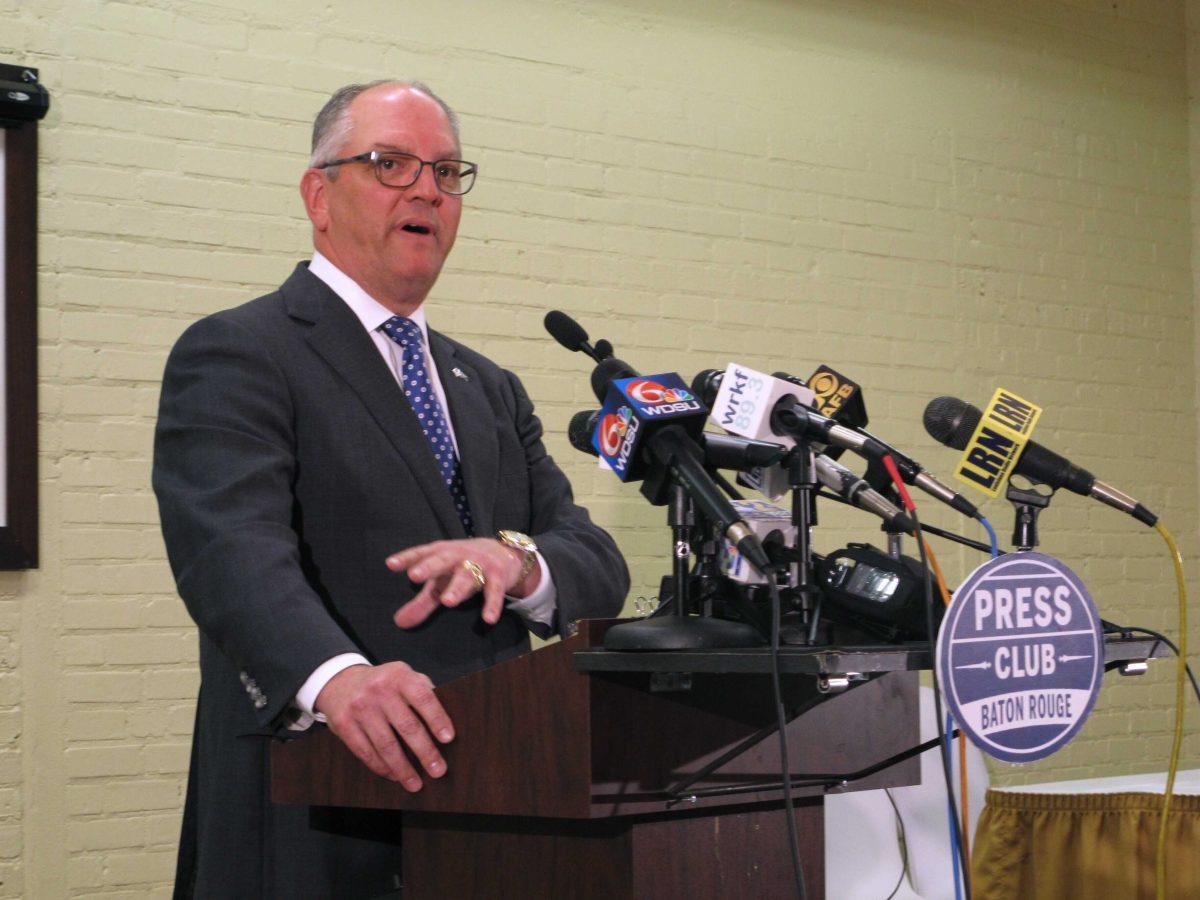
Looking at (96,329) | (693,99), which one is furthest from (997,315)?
(96,329)

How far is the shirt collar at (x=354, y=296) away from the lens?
6.38ft

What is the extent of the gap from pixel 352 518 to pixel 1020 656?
87cm

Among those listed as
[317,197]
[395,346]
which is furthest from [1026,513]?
[317,197]

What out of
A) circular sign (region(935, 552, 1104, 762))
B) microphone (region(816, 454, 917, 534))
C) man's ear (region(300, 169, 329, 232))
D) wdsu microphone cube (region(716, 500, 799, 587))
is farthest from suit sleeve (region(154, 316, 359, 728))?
circular sign (region(935, 552, 1104, 762))

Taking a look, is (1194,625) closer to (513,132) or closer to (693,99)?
(693,99)

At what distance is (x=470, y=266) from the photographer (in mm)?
3572

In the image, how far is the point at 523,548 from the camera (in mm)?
1656

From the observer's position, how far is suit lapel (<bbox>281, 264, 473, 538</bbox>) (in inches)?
70.6

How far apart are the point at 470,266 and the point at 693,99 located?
0.90m

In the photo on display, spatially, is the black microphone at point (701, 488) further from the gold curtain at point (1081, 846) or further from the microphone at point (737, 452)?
the gold curtain at point (1081, 846)

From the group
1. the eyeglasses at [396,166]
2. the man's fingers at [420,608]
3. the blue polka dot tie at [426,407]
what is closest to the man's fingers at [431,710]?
the man's fingers at [420,608]

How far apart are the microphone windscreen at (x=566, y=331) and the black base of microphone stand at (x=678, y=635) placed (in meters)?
0.53

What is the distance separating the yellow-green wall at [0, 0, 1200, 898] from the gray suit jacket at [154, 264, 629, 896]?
134cm

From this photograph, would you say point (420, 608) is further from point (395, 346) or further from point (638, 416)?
point (395, 346)
